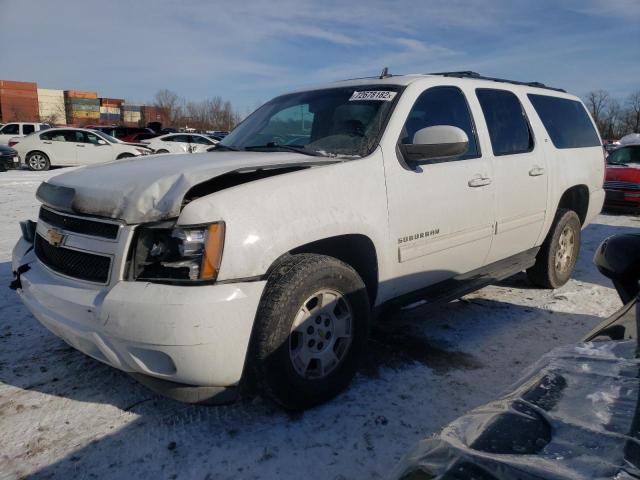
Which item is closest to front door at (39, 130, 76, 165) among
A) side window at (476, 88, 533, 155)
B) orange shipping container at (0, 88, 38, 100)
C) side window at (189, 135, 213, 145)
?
side window at (189, 135, 213, 145)

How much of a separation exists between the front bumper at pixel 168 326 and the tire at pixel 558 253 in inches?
138

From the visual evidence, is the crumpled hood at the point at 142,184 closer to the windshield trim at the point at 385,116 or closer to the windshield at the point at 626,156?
the windshield trim at the point at 385,116

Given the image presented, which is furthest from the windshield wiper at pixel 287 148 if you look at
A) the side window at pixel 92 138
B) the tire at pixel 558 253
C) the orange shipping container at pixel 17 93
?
the orange shipping container at pixel 17 93

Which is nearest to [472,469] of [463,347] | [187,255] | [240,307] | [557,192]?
[240,307]

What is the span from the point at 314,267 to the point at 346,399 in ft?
2.83

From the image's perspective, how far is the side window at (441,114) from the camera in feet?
10.8

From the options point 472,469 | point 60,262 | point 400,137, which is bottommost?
point 472,469

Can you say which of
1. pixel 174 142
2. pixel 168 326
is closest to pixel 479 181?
pixel 168 326

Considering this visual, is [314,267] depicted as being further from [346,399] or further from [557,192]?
[557,192]

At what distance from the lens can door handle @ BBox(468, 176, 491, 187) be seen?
3.53 metres

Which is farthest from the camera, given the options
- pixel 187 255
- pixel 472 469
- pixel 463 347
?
pixel 463 347

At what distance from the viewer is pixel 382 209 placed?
2.92 meters

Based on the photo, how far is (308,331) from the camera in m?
2.66

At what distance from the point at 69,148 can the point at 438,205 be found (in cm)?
1790
